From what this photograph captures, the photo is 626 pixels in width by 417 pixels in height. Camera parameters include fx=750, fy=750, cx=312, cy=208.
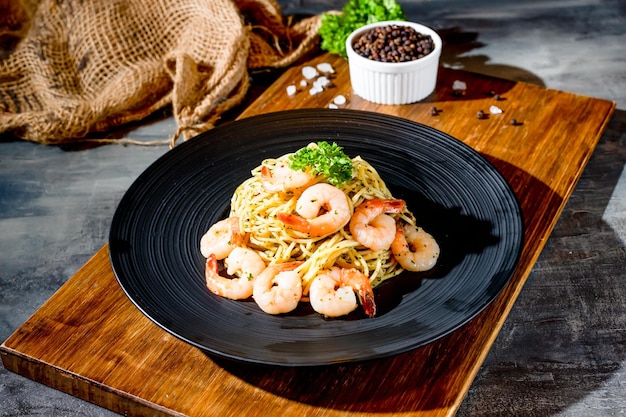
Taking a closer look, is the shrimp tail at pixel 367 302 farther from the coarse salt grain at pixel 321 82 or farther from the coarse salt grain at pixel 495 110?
the coarse salt grain at pixel 321 82

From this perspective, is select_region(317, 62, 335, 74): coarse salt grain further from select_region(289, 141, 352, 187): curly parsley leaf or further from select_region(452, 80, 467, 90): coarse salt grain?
select_region(289, 141, 352, 187): curly parsley leaf

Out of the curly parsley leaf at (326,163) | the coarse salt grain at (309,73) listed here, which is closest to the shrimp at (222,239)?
the curly parsley leaf at (326,163)

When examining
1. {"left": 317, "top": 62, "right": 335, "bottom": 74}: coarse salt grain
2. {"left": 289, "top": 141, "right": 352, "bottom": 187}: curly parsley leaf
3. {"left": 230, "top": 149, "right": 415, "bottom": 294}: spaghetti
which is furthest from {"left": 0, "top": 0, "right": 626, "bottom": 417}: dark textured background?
{"left": 289, "top": 141, "right": 352, "bottom": 187}: curly parsley leaf

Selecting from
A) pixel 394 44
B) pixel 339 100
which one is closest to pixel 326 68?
pixel 339 100

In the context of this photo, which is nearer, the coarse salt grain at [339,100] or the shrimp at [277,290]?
Answer: the shrimp at [277,290]

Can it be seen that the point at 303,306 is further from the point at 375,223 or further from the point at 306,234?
the point at 375,223

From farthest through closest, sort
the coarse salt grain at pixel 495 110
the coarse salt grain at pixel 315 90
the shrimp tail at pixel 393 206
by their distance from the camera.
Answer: the coarse salt grain at pixel 315 90, the coarse salt grain at pixel 495 110, the shrimp tail at pixel 393 206
